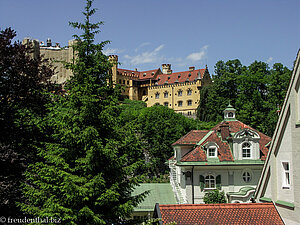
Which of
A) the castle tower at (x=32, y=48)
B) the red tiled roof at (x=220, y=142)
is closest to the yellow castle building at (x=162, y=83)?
the castle tower at (x=32, y=48)

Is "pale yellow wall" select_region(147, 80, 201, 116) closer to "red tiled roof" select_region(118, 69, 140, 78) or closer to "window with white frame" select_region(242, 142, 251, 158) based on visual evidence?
"red tiled roof" select_region(118, 69, 140, 78)

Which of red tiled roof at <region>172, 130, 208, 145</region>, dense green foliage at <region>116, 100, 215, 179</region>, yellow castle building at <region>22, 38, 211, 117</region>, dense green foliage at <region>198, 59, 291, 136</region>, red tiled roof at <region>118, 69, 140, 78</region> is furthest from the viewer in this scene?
red tiled roof at <region>118, 69, 140, 78</region>

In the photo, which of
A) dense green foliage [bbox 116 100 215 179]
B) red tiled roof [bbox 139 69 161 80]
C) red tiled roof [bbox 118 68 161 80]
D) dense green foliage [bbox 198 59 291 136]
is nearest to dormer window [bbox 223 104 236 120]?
dense green foliage [bbox 198 59 291 136]

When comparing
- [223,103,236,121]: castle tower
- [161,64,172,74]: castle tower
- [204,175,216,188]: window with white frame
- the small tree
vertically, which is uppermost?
[161,64,172,74]: castle tower

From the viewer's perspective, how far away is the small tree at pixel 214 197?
23.9 metres

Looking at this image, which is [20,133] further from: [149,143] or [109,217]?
[149,143]

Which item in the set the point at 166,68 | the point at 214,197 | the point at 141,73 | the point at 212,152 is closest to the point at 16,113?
the point at 214,197

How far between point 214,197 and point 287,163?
13726 millimetres

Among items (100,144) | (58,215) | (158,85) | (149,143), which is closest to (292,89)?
(100,144)

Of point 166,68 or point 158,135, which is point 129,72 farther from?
point 158,135

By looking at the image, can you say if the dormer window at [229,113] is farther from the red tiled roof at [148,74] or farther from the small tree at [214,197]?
the red tiled roof at [148,74]

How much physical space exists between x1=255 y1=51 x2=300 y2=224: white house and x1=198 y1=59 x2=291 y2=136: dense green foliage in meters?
32.9

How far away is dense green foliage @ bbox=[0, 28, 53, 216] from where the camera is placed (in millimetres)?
13680

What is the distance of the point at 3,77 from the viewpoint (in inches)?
580
